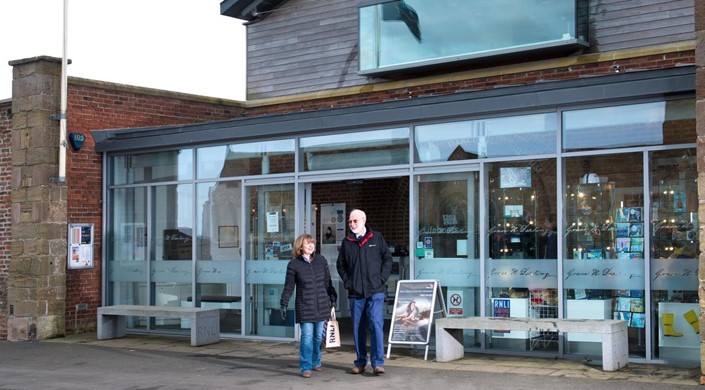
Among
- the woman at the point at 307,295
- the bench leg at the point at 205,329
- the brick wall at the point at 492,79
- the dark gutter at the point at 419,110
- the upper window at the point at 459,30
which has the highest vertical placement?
the upper window at the point at 459,30

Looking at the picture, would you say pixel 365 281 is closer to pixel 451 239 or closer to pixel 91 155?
pixel 451 239

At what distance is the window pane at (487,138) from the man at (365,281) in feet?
7.89

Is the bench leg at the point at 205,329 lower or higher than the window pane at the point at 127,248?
lower

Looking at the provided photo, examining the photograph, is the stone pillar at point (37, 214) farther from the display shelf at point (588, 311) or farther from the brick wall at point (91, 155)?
the display shelf at point (588, 311)

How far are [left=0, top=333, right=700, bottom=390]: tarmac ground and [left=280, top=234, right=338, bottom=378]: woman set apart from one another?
0.35 meters

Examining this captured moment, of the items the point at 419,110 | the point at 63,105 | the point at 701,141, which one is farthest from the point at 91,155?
the point at 701,141

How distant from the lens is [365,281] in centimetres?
1073

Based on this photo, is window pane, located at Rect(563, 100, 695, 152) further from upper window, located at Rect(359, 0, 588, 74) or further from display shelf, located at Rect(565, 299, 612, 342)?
upper window, located at Rect(359, 0, 588, 74)

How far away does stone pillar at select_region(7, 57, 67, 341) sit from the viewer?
15.6 meters

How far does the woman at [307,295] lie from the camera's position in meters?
10.7

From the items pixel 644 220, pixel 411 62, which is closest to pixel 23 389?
pixel 644 220

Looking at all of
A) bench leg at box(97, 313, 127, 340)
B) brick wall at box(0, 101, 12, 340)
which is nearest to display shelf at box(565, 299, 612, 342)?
bench leg at box(97, 313, 127, 340)

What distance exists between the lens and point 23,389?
1025cm

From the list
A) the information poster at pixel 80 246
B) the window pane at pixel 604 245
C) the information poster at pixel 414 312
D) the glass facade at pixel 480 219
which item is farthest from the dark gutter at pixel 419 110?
the information poster at pixel 414 312
